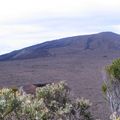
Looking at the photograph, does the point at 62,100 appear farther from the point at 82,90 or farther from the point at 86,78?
the point at 86,78

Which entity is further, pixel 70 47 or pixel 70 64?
pixel 70 47

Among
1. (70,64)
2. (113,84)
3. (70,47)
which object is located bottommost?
(70,64)

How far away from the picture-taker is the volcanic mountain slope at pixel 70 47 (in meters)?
107

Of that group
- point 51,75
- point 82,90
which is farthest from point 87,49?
point 82,90

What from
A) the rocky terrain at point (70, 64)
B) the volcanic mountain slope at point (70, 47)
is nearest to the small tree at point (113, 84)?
the rocky terrain at point (70, 64)

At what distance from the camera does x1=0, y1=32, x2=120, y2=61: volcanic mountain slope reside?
4200 inches

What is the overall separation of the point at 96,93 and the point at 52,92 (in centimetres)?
2480

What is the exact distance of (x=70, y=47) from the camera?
120 meters

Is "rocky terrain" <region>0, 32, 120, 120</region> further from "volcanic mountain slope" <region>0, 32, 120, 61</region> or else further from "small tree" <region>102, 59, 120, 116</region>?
"small tree" <region>102, 59, 120, 116</region>

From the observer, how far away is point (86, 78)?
53.1 m

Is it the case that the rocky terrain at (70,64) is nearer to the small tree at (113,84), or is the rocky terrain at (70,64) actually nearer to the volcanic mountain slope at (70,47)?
the volcanic mountain slope at (70,47)

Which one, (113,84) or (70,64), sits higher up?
(113,84)

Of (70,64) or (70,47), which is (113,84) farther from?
(70,47)

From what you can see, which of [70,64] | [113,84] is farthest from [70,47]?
[113,84]
